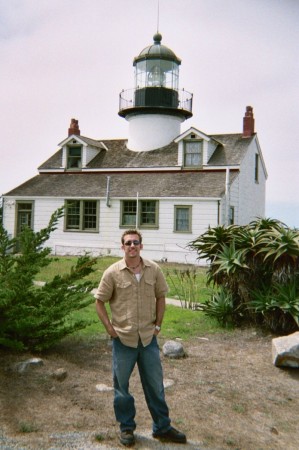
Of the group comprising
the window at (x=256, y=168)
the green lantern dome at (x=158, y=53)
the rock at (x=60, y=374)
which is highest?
the green lantern dome at (x=158, y=53)

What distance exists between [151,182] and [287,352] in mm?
18989

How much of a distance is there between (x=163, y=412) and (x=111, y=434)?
1.66 ft

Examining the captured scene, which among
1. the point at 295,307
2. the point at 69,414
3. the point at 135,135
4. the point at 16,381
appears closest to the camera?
the point at 69,414

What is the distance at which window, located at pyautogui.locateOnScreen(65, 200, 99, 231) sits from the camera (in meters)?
25.6

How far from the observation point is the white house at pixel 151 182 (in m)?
23.5

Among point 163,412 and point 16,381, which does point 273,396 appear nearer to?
point 163,412

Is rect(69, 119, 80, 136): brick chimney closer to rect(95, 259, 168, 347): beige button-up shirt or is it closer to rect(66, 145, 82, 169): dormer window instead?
rect(66, 145, 82, 169): dormer window

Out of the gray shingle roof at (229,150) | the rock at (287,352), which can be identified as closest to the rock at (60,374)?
the rock at (287,352)

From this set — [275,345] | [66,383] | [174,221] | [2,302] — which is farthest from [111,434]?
[174,221]

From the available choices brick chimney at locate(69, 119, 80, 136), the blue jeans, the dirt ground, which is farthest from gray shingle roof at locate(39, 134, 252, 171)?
the blue jeans

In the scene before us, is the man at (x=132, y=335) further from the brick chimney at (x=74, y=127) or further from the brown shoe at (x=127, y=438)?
the brick chimney at (x=74, y=127)

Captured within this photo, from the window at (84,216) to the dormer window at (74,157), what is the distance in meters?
3.80

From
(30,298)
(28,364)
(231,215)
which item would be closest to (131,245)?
(28,364)

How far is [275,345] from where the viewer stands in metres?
6.91
